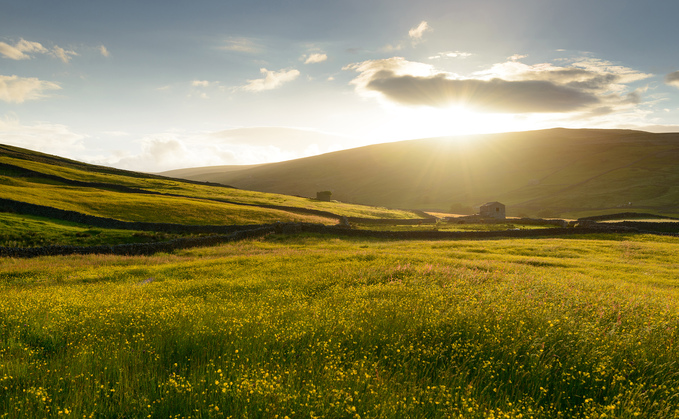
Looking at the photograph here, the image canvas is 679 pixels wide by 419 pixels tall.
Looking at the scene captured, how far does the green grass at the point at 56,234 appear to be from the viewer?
31312 mm

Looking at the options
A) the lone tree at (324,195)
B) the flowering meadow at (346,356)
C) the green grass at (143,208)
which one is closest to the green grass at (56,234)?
the green grass at (143,208)

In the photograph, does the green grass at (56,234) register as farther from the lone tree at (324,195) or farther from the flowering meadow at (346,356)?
the lone tree at (324,195)

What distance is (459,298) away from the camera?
30.8 feet

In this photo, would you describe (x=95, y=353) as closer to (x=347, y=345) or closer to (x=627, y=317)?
(x=347, y=345)

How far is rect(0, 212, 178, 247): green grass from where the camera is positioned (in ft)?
103

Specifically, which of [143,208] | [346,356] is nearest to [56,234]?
[143,208]

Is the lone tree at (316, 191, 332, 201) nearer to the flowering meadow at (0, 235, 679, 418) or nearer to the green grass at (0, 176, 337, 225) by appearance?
the green grass at (0, 176, 337, 225)

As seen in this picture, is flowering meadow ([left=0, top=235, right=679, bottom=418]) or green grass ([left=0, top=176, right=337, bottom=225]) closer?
flowering meadow ([left=0, top=235, right=679, bottom=418])

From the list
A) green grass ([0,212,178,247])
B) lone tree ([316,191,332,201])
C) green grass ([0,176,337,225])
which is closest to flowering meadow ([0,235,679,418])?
green grass ([0,212,178,247])

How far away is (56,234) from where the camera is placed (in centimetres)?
3394

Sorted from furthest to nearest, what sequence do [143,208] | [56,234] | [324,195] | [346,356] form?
[324,195], [143,208], [56,234], [346,356]

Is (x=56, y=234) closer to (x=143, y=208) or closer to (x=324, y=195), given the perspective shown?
(x=143, y=208)

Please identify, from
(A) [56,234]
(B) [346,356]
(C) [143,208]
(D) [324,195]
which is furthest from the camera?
(D) [324,195]

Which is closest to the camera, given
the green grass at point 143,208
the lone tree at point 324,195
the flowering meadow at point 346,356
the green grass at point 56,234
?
the flowering meadow at point 346,356
